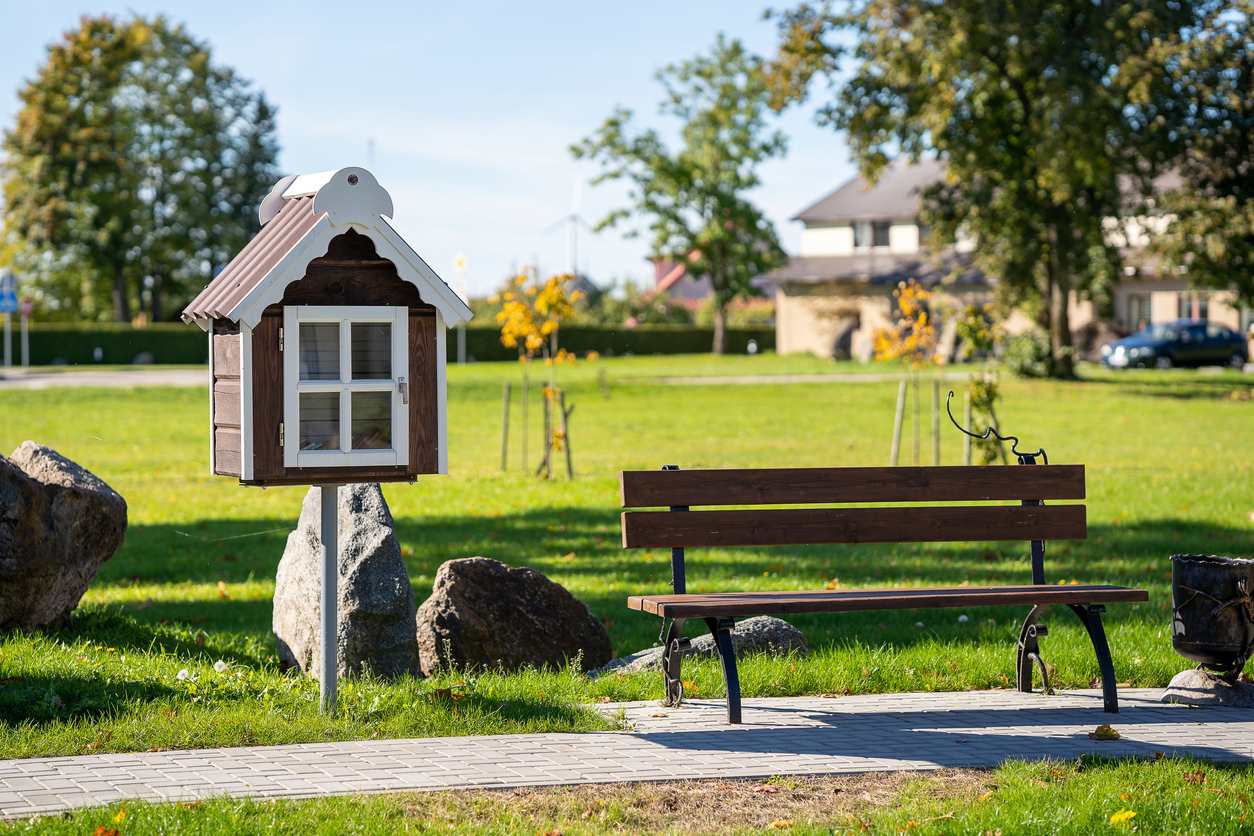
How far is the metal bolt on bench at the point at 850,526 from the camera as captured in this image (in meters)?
5.40

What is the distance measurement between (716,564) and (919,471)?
4247 mm

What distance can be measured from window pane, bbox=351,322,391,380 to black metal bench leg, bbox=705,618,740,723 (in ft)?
5.85

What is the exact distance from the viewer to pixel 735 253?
59.8 m

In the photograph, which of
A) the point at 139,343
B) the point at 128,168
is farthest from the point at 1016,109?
the point at 128,168

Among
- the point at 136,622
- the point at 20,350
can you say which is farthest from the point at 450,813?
the point at 20,350

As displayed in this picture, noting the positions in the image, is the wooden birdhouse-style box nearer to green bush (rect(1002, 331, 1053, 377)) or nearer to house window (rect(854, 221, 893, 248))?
green bush (rect(1002, 331, 1053, 377))

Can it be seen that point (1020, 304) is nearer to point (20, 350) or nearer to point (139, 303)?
point (20, 350)

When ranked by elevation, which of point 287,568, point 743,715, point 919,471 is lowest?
point 743,715

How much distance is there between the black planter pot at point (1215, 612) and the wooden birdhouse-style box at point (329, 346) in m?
3.58

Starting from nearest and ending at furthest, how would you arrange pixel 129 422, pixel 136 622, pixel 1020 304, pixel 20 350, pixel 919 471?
pixel 919 471, pixel 136 622, pixel 129 422, pixel 1020 304, pixel 20 350

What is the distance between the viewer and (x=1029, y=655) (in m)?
6.02

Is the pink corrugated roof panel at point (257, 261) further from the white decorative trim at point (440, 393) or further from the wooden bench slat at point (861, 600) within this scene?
the wooden bench slat at point (861, 600)

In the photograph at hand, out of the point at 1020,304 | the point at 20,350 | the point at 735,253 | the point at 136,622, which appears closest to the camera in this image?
the point at 136,622

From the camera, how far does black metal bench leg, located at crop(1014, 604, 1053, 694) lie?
Answer: 5969mm
